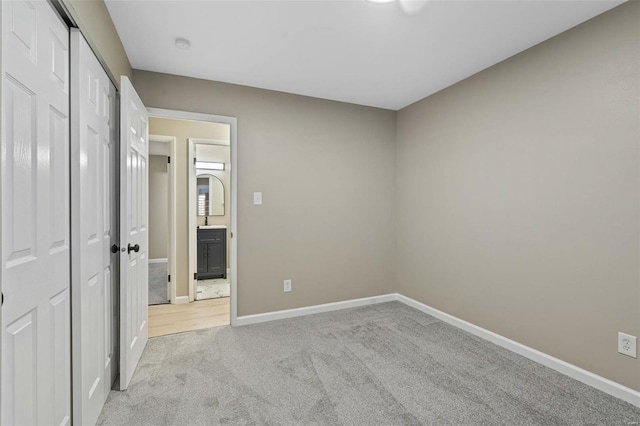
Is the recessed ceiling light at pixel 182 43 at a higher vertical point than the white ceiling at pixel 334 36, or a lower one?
lower

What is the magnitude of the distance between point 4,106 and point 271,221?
2.42m

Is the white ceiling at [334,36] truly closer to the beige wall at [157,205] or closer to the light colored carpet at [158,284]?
the light colored carpet at [158,284]

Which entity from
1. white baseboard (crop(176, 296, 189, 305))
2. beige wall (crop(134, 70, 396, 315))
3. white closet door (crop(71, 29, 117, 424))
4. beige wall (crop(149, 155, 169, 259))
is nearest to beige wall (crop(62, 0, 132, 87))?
white closet door (crop(71, 29, 117, 424))

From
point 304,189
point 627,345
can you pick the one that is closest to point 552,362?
point 627,345

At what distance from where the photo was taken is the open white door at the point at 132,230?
200cm

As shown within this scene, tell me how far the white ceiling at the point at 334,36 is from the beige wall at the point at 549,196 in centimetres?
28

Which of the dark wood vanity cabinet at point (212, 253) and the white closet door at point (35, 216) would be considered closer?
the white closet door at point (35, 216)

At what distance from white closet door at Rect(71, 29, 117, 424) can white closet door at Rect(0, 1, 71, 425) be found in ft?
0.15

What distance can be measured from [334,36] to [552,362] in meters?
2.89

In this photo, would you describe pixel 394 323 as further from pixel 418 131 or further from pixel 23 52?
pixel 23 52

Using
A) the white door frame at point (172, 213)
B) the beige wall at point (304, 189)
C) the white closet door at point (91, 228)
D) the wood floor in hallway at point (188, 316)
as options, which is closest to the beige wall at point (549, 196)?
the beige wall at point (304, 189)

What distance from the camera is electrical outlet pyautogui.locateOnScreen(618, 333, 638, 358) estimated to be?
1885mm

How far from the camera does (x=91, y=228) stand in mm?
1675

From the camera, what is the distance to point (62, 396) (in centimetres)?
137
